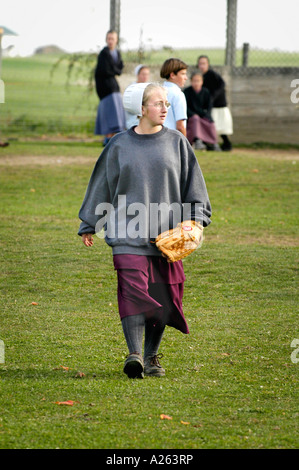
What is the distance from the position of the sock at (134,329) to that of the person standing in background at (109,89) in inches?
411

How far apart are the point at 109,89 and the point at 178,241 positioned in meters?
10.9

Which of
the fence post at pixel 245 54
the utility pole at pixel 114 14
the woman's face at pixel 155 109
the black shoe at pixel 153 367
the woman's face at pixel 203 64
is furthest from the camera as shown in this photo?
the fence post at pixel 245 54

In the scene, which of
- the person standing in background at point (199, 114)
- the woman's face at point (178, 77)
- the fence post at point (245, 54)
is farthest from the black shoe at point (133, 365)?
the fence post at point (245, 54)

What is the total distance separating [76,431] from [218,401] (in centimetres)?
86

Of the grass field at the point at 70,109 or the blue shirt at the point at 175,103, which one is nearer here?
the blue shirt at the point at 175,103

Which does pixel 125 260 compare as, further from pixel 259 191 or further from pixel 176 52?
pixel 176 52

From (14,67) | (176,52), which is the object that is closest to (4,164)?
(176,52)

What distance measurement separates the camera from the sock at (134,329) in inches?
190

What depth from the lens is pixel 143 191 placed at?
4.80 m

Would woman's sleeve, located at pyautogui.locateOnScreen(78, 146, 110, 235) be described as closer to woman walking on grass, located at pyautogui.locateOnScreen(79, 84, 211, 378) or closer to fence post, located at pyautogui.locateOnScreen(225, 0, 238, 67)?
woman walking on grass, located at pyautogui.locateOnScreen(79, 84, 211, 378)

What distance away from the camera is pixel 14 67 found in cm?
3994

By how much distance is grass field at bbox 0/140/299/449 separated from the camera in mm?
4062

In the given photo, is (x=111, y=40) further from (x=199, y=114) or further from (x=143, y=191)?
(x=143, y=191)

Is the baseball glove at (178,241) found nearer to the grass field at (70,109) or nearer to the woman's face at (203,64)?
the woman's face at (203,64)
